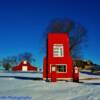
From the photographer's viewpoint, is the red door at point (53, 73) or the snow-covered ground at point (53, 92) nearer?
the snow-covered ground at point (53, 92)

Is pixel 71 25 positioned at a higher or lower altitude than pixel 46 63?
higher

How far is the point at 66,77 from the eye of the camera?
36.6 m

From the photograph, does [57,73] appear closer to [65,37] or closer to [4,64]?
[65,37]

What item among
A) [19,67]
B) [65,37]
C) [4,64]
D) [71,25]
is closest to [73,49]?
[71,25]

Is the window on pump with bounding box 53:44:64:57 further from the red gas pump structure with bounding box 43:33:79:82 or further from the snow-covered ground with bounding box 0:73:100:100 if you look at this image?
the snow-covered ground with bounding box 0:73:100:100

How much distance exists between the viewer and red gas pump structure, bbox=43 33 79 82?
119ft

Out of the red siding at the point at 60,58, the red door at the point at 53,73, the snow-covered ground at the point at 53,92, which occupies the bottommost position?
the snow-covered ground at the point at 53,92

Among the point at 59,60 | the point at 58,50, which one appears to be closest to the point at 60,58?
the point at 59,60

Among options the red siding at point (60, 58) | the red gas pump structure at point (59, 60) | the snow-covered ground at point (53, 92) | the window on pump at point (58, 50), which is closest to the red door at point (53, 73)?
the red gas pump structure at point (59, 60)

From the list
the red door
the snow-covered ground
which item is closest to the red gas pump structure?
the red door

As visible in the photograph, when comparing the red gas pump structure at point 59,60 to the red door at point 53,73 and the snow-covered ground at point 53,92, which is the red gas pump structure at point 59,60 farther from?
the snow-covered ground at point 53,92

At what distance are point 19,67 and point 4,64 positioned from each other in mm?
12898

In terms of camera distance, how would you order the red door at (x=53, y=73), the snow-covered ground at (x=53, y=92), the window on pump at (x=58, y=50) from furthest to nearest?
the window on pump at (x=58, y=50) < the red door at (x=53, y=73) < the snow-covered ground at (x=53, y=92)

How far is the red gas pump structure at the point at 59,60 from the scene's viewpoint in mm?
36312
